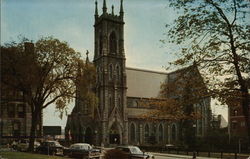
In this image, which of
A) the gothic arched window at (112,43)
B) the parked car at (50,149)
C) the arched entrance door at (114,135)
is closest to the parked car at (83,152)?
the parked car at (50,149)

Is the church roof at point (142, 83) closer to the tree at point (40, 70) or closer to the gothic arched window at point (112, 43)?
the gothic arched window at point (112, 43)

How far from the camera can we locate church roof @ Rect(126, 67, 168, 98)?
275ft

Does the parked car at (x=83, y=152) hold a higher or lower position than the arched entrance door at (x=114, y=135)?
higher

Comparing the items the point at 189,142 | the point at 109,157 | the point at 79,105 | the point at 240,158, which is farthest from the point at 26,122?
the point at 109,157

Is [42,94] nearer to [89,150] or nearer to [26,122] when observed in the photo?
[89,150]

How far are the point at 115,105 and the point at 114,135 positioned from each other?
21.5ft

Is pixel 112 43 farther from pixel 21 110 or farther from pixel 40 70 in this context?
pixel 40 70

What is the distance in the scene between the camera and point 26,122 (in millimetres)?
61562

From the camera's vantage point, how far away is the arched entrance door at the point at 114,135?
244 ft

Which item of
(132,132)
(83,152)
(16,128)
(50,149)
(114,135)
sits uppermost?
(16,128)

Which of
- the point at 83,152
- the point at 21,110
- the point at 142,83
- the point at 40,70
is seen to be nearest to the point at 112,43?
the point at 142,83

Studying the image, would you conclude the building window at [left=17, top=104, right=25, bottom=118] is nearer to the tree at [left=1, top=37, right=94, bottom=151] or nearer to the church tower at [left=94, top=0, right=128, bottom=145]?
the church tower at [left=94, top=0, right=128, bottom=145]

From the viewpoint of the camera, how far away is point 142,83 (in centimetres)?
8631

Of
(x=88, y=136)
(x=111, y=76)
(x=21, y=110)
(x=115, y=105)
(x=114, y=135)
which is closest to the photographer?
(x=21, y=110)
